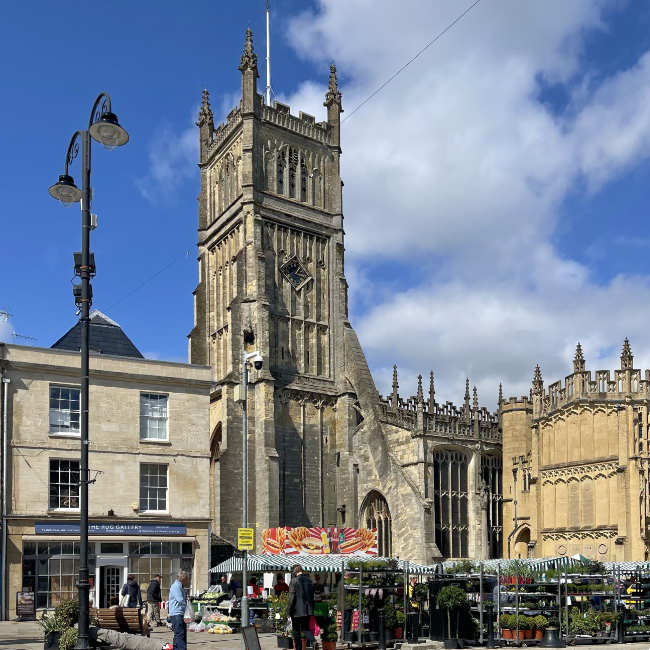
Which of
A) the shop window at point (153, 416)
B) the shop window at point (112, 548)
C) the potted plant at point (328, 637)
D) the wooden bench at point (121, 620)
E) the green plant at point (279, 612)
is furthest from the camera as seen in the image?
the shop window at point (153, 416)

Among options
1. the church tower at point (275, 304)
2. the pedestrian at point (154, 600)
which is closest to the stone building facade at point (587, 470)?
the church tower at point (275, 304)

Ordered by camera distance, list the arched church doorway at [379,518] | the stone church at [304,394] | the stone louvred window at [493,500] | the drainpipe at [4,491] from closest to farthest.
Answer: the drainpipe at [4,491] → the stone church at [304,394] → the arched church doorway at [379,518] → the stone louvred window at [493,500]

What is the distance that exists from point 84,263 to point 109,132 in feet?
7.29

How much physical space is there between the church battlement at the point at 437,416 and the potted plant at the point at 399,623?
27.6m

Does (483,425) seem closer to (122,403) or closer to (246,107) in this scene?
(246,107)

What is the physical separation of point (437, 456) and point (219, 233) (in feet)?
59.7

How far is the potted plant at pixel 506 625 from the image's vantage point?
21908mm

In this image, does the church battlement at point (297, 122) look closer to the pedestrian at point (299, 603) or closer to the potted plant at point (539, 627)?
the potted plant at point (539, 627)

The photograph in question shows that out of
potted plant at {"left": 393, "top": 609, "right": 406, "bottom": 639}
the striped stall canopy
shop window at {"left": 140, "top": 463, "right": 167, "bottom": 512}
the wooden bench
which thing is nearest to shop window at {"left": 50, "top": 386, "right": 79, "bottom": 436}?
shop window at {"left": 140, "top": 463, "right": 167, "bottom": 512}

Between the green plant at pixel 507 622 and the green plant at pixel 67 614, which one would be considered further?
the green plant at pixel 507 622

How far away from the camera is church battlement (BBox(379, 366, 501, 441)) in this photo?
164 ft

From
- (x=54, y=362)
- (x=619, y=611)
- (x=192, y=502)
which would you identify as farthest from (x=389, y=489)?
(x=619, y=611)

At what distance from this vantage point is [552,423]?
4584cm

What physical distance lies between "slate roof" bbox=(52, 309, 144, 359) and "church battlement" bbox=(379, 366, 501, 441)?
47.4 feet
